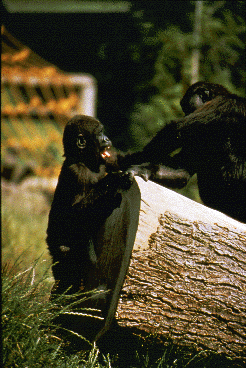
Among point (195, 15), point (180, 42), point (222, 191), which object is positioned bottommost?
point (222, 191)

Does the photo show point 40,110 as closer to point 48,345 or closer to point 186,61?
point 186,61

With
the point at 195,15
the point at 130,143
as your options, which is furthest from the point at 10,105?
the point at 195,15

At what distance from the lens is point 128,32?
25.5 feet

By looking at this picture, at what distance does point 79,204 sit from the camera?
275cm

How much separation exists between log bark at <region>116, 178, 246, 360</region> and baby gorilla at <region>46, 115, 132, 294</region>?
17.0 inches

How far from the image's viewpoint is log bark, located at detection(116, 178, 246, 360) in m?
2.26

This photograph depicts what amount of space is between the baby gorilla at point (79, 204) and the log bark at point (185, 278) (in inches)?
17.0

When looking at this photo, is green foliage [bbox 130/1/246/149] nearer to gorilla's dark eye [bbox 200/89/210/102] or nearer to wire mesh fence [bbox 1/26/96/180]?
wire mesh fence [bbox 1/26/96/180]


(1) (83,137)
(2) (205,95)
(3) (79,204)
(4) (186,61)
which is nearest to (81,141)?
(1) (83,137)

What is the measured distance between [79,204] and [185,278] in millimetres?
957

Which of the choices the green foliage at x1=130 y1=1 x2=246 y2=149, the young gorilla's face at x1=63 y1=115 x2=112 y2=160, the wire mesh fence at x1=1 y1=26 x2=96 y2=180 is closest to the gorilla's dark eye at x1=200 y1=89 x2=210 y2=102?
the young gorilla's face at x1=63 y1=115 x2=112 y2=160

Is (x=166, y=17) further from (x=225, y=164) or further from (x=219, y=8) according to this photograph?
(x=225, y=164)

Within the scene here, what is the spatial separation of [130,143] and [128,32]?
8.50ft

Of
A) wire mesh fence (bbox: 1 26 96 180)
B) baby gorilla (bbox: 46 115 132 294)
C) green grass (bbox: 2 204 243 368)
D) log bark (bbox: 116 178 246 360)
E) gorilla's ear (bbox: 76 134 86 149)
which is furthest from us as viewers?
wire mesh fence (bbox: 1 26 96 180)
